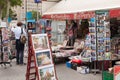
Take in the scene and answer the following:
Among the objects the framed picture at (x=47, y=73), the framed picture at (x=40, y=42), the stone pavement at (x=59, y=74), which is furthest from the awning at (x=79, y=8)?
the framed picture at (x=47, y=73)

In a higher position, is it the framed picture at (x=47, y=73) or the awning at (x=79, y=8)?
the awning at (x=79, y=8)

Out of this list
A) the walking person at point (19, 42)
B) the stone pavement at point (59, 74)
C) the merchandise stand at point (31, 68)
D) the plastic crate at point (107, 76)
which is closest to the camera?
the merchandise stand at point (31, 68)

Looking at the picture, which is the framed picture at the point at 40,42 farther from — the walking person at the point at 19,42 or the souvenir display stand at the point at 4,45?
the walking person at the point at 19,42

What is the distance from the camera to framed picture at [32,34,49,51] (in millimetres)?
7137

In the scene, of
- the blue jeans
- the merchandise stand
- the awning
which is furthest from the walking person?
the merchandise stand

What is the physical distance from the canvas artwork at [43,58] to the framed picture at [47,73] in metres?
0.12

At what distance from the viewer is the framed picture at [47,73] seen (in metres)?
7.16

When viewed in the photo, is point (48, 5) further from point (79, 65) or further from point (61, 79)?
point (61, 79)

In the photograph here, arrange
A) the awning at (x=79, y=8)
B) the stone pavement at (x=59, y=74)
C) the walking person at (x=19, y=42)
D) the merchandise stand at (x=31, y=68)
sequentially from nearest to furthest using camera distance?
1. the merchandise stand at (x=31, y=68)
2. the stone pavement at (x=59, y=74)
3. the awning at (x=79, y=8)
4. the walking person at (x=19, y=42)

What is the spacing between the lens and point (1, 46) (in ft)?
36.9

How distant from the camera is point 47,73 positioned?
730cm

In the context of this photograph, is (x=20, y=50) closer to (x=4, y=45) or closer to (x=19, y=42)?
(x=19, y=42)

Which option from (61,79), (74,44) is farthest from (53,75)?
(74,44)

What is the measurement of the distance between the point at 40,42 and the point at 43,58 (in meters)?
0.41
